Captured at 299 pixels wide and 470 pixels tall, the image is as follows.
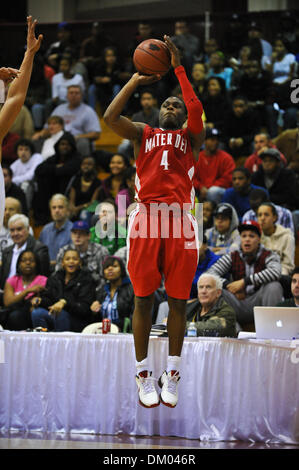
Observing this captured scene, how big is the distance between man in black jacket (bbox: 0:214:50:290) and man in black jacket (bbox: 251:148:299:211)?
10.2ft

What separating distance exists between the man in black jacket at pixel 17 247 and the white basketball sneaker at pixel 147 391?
4.01m

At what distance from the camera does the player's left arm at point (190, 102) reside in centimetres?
505

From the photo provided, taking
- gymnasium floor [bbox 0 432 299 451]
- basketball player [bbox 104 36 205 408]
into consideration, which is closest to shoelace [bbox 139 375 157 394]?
basketball player [bbox 104 36 205 408]

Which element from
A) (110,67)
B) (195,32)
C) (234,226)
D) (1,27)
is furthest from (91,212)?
(1,27)

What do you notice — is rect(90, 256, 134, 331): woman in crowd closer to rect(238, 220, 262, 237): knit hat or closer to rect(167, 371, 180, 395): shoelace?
rect(238, 220, 262, 237): knit hat

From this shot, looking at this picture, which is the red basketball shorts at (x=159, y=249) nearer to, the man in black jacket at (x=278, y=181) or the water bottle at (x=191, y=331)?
the water bottle at (x=191, y=331)

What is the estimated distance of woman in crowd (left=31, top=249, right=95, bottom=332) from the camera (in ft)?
26.6

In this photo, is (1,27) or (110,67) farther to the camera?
(1,27)

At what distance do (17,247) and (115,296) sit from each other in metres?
1.84

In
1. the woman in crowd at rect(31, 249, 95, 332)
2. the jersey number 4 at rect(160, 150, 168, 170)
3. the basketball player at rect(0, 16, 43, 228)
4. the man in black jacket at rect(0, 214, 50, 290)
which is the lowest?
the woman in crowd at rect(31, 249, 95, 332)

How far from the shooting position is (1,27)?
15.8m

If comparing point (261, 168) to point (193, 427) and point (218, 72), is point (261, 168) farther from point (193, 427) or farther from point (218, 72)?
point (193, 427)

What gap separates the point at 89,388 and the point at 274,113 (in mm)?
6637

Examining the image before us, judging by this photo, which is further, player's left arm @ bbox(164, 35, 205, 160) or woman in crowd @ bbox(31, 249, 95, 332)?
woman in crowd @ bbox(31, 249, 95, 332)
